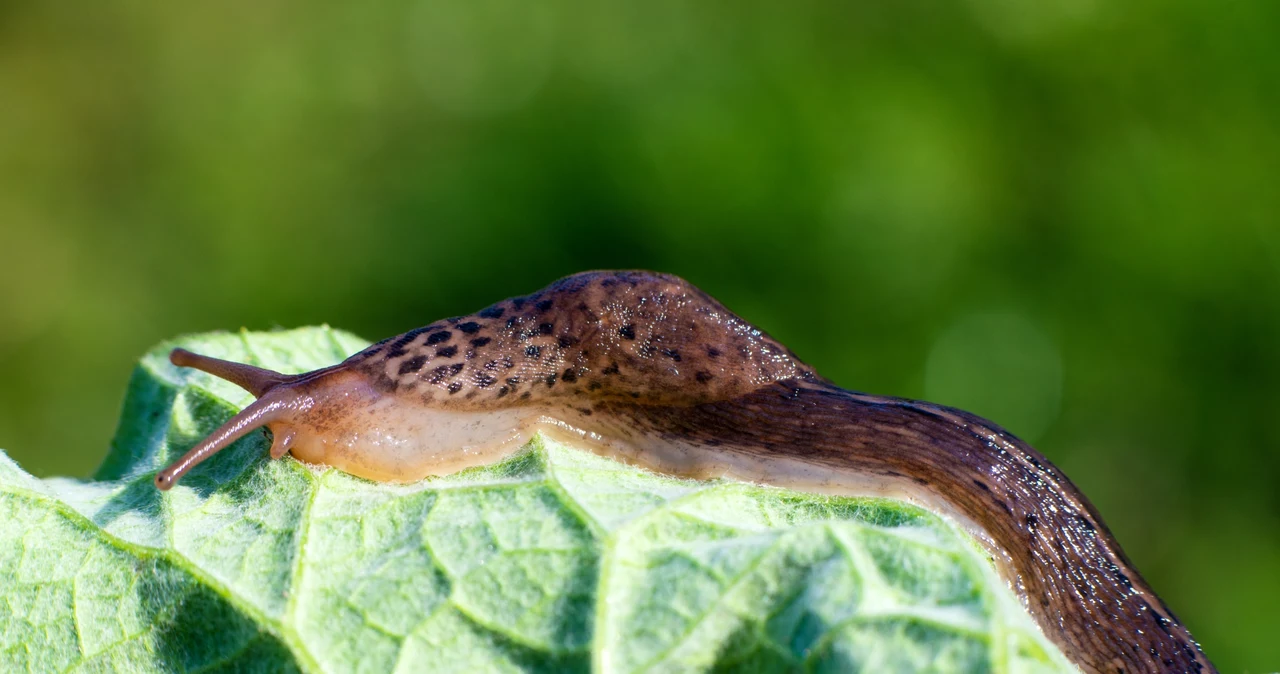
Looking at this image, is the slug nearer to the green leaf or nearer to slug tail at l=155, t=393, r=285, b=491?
slug tail at l=155, t=393, r=285, b=491

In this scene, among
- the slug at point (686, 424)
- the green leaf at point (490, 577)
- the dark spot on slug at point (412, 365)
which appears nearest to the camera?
the green leaf at point (490, 577)

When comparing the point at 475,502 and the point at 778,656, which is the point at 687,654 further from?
the point at 475,502

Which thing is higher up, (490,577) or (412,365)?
(412,365)

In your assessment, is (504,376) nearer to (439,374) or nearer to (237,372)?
(439,374)

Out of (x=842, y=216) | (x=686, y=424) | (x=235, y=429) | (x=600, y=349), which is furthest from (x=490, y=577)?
(x=842, y=216)

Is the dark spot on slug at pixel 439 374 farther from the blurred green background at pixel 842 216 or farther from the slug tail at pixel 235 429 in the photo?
the blurred green background at pixel 842 216

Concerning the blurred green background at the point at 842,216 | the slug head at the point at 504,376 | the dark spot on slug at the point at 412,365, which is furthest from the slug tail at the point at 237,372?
the blurred green background at the point at 842,216

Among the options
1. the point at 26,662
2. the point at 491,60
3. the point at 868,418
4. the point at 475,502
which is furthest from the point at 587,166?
the point at 26,662
